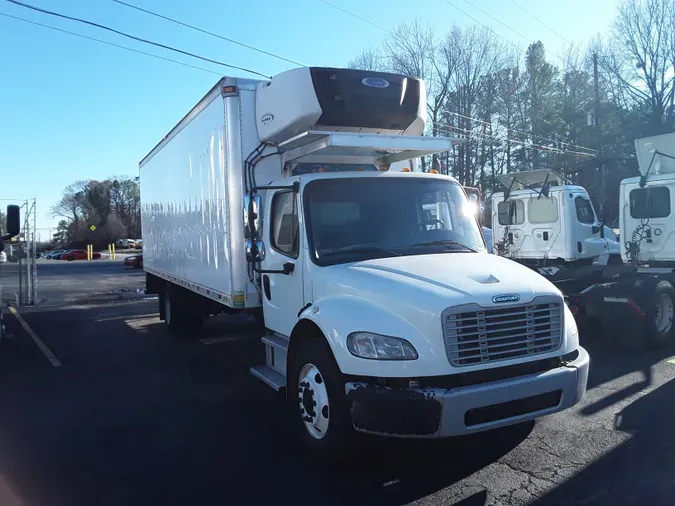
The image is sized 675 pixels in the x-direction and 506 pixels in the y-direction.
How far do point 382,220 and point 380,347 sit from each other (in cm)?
161

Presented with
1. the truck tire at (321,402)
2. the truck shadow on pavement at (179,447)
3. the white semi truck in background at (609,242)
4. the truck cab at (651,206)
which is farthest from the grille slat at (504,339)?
the truck cab at (651,206)

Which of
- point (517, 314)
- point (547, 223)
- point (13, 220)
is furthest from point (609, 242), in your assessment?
point (13, 220)

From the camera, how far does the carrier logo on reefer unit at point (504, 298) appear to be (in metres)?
4.18

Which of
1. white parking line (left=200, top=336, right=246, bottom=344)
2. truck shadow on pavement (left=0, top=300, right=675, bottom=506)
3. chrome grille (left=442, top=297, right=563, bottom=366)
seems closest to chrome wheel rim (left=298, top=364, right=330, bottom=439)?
truck shadow on pavement (left=0, top=300, right=675, bottom=506)

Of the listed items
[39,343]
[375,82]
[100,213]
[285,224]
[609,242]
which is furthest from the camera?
[100,213]

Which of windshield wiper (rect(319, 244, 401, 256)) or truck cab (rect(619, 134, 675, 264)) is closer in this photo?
windshield wiper (rect(319, 244, 401, 256))

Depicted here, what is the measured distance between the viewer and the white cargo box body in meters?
6.53

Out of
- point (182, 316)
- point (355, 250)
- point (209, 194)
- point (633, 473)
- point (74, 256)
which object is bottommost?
point (74, 256)

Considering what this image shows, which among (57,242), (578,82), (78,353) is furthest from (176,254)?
(57,242)

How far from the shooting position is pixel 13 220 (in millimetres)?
8961

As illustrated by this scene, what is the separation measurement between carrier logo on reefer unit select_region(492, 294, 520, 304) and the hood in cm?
3

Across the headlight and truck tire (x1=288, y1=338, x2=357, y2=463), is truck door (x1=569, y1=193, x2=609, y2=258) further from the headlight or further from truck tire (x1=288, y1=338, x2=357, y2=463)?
the headlight

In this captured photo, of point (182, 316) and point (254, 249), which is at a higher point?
point (254, 249)

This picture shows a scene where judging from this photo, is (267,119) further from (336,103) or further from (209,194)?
(209,194)
